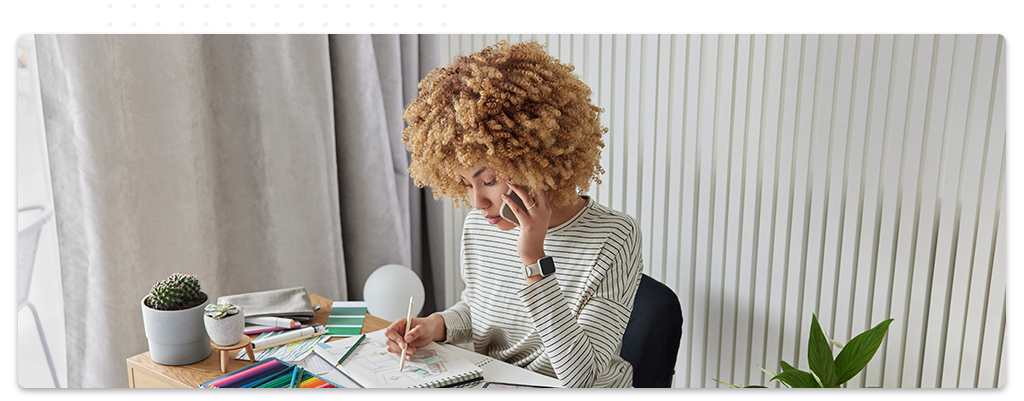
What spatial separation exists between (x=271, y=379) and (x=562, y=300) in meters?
0.48

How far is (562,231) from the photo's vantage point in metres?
1.16

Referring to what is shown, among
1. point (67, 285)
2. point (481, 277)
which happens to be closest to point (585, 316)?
point (481, 277)

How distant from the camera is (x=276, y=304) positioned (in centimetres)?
130

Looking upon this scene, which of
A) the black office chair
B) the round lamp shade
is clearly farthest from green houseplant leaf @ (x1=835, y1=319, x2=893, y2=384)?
the round lamp shade

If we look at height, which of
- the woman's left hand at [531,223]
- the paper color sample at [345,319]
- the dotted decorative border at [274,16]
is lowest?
the paper color sample at [345,319]

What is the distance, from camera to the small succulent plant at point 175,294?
1.09 m

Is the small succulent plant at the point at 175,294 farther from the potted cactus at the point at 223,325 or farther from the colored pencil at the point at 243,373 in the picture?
the colored pencil at the point at 243,373

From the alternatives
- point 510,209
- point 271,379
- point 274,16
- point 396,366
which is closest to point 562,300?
point 510,209

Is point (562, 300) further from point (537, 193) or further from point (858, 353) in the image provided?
point (858, 353)

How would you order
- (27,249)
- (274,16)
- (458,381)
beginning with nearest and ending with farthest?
(274,16)
(458,381)
(27,249)

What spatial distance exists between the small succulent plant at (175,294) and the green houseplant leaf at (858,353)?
1.15 metres

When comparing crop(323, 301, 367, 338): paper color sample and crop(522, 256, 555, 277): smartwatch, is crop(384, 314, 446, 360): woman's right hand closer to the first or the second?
crop(323, 301, 367, 338): paper color sample

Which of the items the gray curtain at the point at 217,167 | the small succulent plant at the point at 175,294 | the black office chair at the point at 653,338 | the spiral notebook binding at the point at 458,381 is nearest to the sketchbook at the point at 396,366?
the spiral notebook binding at the point at 458,381

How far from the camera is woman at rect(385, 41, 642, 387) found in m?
1.01
